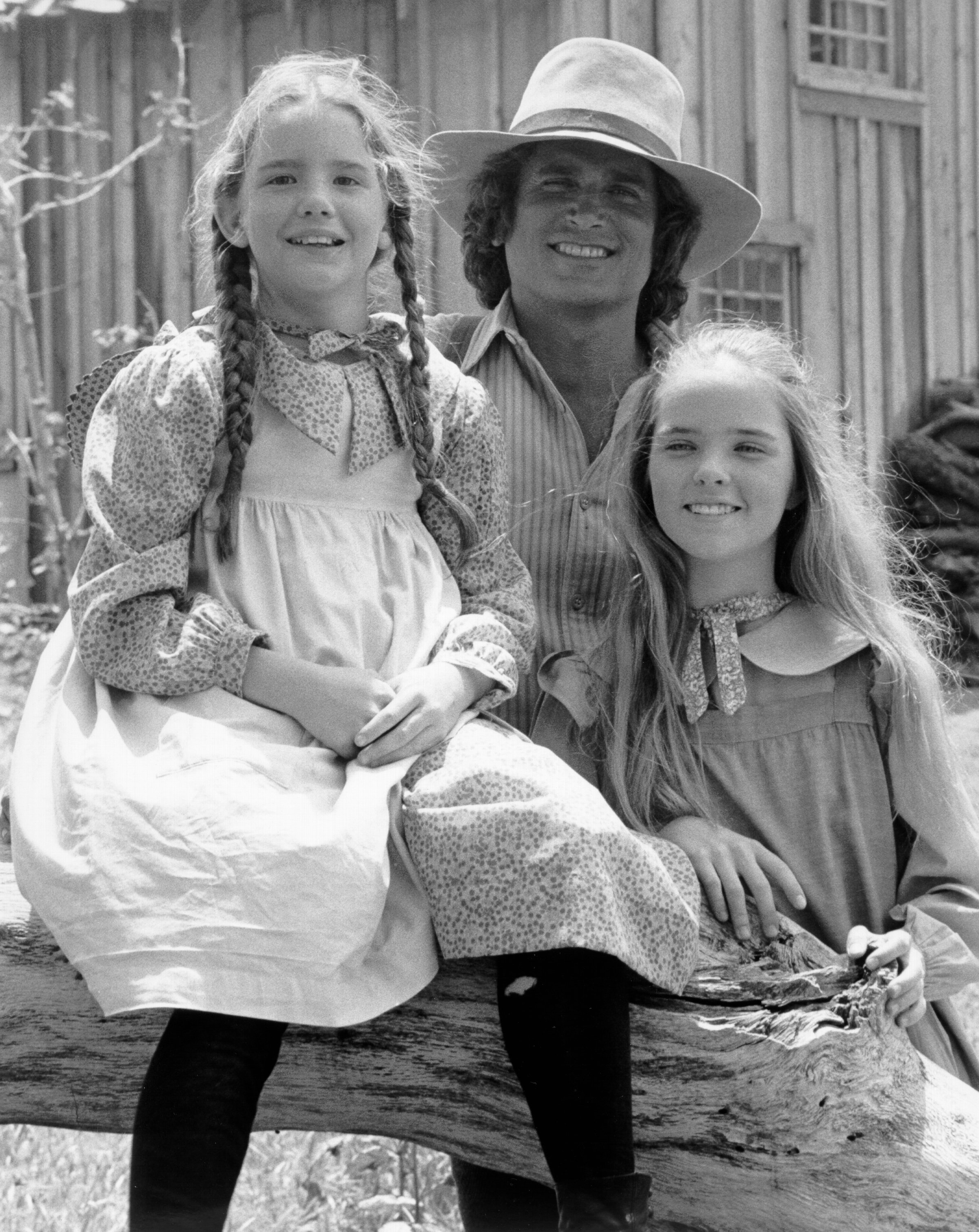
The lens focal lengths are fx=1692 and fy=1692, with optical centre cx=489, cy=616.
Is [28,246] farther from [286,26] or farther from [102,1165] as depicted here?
[102,1165]

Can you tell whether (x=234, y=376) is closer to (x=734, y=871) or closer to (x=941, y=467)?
(x=734, y=871)

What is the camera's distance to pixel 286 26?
8.12m

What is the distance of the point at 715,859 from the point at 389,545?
70 centimetres

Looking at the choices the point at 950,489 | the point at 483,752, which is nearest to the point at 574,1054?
the point at 483,752

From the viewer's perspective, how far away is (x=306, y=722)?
7.81 feet

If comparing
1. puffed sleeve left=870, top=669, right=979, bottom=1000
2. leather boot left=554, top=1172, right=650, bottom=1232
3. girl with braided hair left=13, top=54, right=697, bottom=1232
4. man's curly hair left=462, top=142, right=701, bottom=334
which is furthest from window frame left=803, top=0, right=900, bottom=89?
leather boot left=554, top=1172, right=650, bottom=1232

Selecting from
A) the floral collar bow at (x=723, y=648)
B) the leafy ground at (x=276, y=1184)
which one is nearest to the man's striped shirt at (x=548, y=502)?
the floral collar bow at (x=723, y=648)

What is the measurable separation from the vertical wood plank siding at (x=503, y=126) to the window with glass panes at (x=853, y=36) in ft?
0.29

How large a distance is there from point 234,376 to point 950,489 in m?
7.41

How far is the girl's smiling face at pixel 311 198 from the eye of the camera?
102 inches

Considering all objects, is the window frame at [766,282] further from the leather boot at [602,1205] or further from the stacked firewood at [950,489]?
the leather boot at [602,1205]

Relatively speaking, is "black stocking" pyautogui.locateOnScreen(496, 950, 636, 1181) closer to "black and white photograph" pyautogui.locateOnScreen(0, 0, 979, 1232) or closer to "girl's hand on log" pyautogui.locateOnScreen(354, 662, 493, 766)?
"black and white photograph" pyautogui.locateOnScreen(0, 0, 979, 1232)

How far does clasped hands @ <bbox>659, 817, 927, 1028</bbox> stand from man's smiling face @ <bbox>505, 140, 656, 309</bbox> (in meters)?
1.21

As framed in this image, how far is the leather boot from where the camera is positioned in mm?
2102
